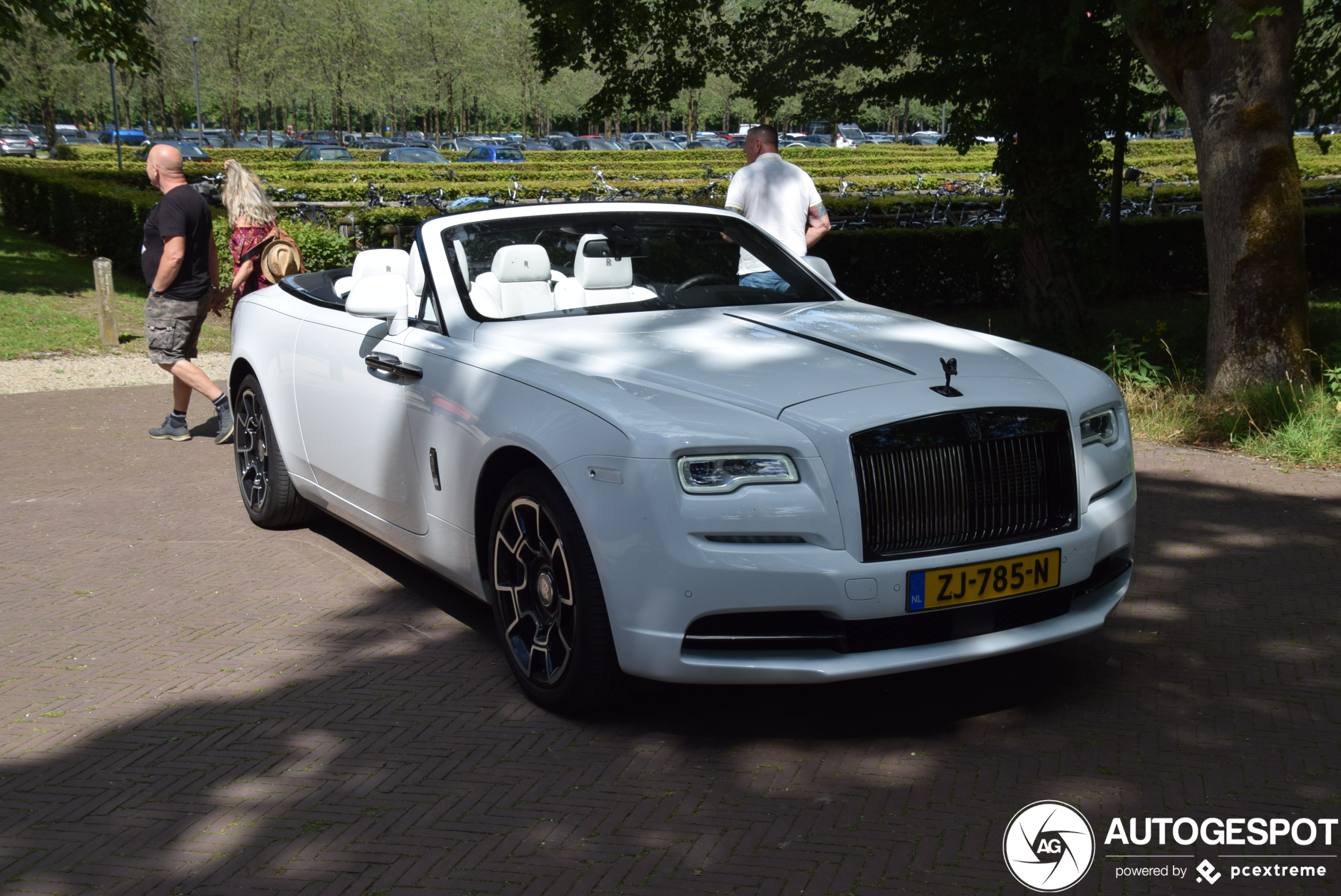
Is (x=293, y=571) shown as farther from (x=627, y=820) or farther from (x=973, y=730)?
(x=973, y=730)

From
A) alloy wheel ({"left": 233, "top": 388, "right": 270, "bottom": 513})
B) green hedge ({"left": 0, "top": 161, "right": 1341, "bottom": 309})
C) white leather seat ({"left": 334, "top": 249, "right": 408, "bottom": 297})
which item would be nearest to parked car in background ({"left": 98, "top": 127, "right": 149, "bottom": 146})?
green hedge ({"left": 0, "top": 161, "right": 1341, "bottom": 309})

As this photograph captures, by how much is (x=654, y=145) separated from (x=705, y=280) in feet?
211

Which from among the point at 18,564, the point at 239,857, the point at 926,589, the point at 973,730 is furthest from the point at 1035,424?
the point at 18,564

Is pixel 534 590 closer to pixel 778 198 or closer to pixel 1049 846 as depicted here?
pixel 1049 846

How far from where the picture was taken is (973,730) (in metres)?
3.94

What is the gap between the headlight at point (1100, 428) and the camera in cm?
405

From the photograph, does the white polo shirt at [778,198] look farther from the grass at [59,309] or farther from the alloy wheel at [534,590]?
the grass at [59,309]

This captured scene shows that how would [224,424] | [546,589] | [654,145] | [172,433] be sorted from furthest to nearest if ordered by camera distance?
[654,145], [172,433], [224,424], [546,589]

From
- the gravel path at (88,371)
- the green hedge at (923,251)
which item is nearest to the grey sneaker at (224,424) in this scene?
the gravel path at (88,371)

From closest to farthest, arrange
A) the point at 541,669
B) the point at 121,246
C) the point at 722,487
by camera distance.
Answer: the point at 722,487 → the point at 541,669 → the point at 121,246

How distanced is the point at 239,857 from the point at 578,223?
2.98 meters

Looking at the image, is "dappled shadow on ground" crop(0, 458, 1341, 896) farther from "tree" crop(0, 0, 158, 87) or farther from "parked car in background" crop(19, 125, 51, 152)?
"parked car in background" crop(19, 125, 51, 152)

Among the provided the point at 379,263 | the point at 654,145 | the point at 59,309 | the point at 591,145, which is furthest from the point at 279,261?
the point at 654,145

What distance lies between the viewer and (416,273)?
4.98 metres
